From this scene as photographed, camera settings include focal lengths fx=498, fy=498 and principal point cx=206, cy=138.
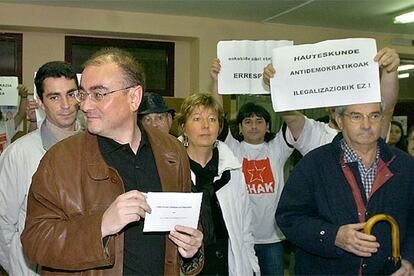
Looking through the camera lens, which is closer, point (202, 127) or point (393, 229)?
point (393, 229)

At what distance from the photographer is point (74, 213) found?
1610 millimetres

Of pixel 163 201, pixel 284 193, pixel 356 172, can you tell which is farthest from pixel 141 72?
pixel 356 172

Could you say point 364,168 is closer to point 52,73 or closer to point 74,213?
point 74,213

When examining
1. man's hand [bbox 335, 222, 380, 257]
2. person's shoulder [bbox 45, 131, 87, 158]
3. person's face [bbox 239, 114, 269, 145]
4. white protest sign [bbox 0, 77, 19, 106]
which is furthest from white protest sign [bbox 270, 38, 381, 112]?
white protest sign [bbox 0, 77, 19, 106]

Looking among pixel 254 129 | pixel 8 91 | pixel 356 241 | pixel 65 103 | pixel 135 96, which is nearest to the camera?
pixel 135 96

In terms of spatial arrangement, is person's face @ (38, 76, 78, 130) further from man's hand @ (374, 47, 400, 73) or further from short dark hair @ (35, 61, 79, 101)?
man's hand @ (374, 47, 400, 73)

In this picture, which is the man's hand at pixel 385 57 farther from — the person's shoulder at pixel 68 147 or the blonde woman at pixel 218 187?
the person's shoulder at pixel 68 147

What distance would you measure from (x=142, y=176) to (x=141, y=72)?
404mm

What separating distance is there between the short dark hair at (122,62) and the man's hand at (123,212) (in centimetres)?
46

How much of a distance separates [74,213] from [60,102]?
98cm

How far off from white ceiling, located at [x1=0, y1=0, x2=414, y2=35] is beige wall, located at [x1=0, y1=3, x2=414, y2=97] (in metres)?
0.12

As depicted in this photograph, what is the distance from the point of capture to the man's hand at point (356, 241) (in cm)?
197

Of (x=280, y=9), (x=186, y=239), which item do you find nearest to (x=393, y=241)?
(x=186, y=239)

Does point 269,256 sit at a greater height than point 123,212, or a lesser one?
lesser
